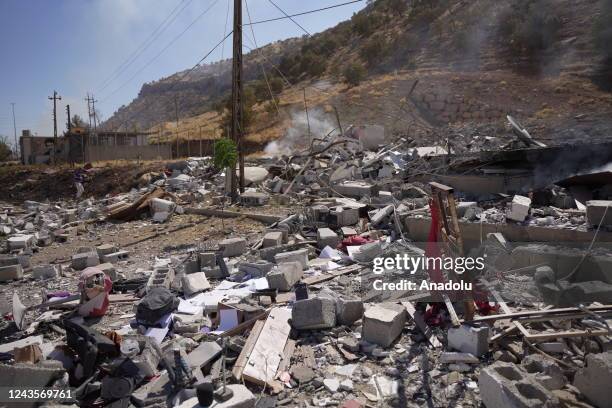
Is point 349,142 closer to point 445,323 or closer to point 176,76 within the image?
point 445,323

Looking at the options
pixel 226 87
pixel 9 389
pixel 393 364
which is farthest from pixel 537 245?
pixel 226 87

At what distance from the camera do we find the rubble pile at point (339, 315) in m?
3.82

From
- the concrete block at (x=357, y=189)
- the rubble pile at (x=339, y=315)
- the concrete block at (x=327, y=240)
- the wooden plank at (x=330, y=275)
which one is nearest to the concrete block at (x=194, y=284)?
the rubble pile at (x=339, y=315)

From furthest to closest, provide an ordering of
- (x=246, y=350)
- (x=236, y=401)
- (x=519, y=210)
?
(x=519, y=210)
(x=246, y=350)
(x=236, y=401)

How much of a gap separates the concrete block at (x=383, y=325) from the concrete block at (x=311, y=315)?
1.47 feet

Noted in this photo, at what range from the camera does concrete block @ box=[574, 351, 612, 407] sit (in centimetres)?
329

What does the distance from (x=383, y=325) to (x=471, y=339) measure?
0.85 meters

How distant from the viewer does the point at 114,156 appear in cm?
2850

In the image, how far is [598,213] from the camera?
21.5 feet

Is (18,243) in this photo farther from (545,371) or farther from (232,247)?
(545,371)

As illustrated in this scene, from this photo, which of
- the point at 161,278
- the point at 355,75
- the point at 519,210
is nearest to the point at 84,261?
the point at 161,278

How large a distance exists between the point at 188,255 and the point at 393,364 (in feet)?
17.1

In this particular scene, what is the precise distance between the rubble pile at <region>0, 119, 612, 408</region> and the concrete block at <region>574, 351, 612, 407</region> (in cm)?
1

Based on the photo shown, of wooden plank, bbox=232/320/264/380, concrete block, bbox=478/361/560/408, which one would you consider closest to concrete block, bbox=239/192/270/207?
wooden plank, bbox=232/320/264/380
